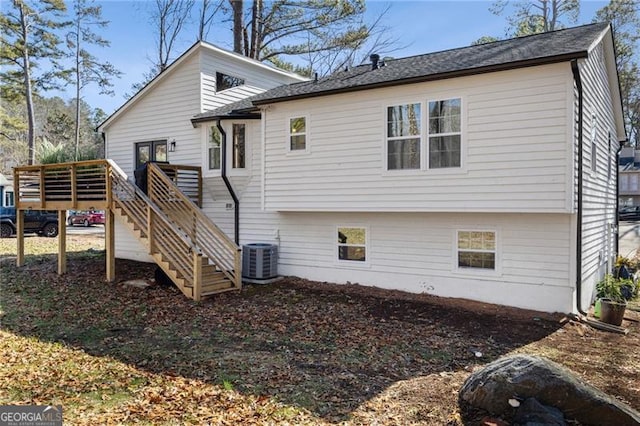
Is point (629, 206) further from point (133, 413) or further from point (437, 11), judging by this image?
point (133, 413)

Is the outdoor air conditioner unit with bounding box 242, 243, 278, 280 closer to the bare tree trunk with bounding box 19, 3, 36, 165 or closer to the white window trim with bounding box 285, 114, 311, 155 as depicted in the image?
the white window trim with bounding box 285, 114, 311, 155

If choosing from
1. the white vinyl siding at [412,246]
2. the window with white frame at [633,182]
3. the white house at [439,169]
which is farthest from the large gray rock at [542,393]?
the window with white frame at [633,182]

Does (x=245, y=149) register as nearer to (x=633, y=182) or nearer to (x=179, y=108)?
(x=179, y=108)

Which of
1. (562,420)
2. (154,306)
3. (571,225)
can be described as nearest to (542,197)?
(571,225)

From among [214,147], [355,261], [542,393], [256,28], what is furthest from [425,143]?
[256,28]

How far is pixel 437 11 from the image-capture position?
12.6m

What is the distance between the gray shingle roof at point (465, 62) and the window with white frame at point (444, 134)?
22.1 inches

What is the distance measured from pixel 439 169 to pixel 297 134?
138 inches

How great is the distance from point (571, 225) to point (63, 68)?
32.6 meters

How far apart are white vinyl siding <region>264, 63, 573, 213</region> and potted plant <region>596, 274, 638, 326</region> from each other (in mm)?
2209

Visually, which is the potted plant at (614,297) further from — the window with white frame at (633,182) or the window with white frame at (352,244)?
the window with white frame at (633,182)

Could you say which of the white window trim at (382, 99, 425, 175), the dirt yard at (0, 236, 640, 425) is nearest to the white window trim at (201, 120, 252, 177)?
the dirt yard at (0, 236, 640, 425)

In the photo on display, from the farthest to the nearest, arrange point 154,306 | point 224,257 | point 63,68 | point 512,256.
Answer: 1. point 63,68
2. point 224,257
3. point 154,306
4. point 512,256

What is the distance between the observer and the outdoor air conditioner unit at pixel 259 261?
10766mm
